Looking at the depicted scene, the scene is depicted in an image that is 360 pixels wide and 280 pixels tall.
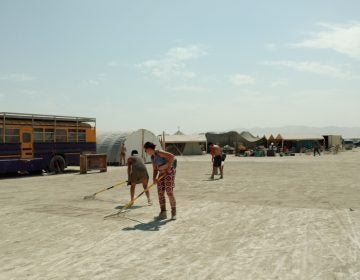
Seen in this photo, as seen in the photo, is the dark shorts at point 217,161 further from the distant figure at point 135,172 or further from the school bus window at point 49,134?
the school bus window at point 49,134

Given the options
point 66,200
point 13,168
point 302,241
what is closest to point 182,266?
point 302,241

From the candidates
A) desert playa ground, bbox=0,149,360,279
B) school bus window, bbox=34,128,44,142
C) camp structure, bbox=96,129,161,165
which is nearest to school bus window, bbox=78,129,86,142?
school bus window, bbox=34,128,44,142

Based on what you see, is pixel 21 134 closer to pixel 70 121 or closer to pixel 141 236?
pixel 70 121

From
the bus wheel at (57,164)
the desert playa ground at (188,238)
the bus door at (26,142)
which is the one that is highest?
the bus door at (26,142)

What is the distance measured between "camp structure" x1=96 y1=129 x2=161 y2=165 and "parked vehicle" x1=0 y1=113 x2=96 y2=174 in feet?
22.2

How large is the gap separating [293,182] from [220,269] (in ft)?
43.0

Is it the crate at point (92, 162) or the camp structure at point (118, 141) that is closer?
the crate at point (92, 162)

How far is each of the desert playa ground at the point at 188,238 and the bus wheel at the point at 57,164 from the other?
35.1ft

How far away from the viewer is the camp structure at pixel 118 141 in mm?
34344

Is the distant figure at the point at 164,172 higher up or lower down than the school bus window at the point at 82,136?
lower down

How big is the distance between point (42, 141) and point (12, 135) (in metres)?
2.05

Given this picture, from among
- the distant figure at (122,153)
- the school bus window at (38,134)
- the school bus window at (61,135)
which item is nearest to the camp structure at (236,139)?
the distant figure at (122,153)

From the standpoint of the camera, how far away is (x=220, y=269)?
20.0ft

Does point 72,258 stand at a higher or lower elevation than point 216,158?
lower
